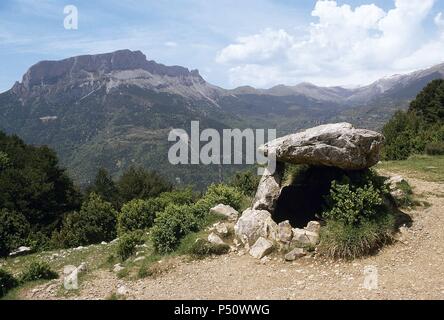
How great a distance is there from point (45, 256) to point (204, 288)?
11315mm

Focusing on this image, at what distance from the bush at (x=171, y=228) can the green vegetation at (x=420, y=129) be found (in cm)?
2116

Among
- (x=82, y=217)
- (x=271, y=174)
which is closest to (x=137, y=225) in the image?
(x=82, y=217)

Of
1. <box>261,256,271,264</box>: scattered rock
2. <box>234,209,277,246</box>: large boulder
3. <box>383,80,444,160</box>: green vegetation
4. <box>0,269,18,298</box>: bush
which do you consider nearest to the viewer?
<box>261,256,271,264</box>: scattered rock

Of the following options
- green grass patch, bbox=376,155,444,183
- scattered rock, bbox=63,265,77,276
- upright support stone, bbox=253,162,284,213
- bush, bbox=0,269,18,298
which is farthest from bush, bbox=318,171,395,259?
bush, bbox=0,269,18,298

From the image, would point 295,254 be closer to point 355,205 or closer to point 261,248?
point 261,248

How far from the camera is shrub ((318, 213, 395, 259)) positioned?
579 inches

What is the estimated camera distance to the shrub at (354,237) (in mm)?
14711

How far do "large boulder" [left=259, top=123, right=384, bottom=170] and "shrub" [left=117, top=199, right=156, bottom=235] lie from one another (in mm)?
13880

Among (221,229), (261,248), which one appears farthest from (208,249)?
(261,248)

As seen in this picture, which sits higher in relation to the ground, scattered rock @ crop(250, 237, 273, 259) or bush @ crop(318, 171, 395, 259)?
bush @ crop(318, 171, 395, 259)

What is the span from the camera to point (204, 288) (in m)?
14.1

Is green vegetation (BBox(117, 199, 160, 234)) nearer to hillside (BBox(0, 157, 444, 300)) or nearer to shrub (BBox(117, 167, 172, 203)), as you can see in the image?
hillside (BBox(0, 157, 444, 300))

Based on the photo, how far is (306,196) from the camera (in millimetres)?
19938
